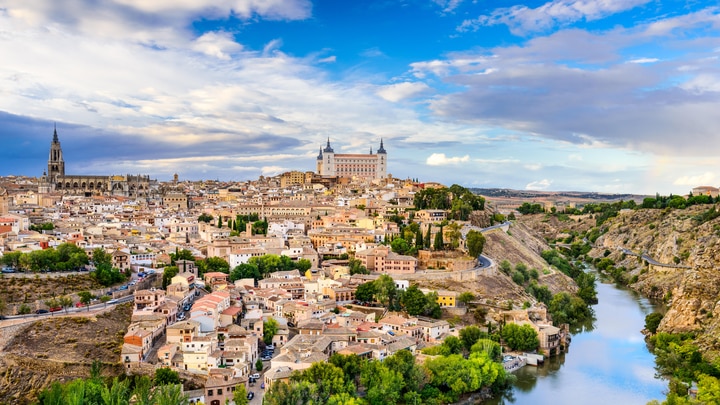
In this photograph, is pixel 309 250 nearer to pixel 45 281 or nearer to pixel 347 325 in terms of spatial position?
pixel 347 325

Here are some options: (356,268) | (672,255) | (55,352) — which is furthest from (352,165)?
(55,352)

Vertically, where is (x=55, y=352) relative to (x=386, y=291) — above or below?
below

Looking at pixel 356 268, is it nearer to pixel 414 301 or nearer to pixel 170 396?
pixel 414 301

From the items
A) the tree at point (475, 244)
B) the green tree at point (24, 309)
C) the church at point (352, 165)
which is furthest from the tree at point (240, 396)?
the church at point (352, 165)

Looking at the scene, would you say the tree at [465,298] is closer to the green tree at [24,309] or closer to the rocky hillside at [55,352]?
the rocky hillside at [55,352]

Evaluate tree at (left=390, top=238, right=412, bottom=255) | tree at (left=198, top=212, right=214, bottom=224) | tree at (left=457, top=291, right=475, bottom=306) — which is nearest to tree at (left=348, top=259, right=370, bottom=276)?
tree at (left=390, top=238, right=412, bottom=255)

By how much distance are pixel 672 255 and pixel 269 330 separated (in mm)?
30108

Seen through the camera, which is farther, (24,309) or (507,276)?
(507,276)

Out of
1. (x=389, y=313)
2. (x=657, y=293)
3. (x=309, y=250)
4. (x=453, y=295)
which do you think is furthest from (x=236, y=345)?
(x=657, y=293)

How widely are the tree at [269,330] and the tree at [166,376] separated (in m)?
4.18

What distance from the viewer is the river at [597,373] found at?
19750 millimetres

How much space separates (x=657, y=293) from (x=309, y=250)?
20464 millimetres

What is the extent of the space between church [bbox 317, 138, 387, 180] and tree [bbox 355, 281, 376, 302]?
42.9m

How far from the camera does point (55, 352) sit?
1895cm
